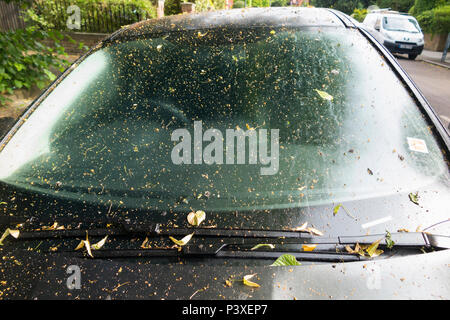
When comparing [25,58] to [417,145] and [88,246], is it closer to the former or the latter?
[88,246]

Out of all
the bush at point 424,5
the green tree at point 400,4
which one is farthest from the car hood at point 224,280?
the green tree at point 400,4

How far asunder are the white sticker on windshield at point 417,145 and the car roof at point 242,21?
781mm

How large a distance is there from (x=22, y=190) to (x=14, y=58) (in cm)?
312

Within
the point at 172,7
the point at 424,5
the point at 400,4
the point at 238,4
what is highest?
the point at 400,4

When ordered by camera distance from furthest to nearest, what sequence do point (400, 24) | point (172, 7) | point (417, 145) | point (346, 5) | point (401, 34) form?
1. point (346, 5)
2. point (400, 24)
3. point (401, 34)
4. point (172, 7)
5. point (417, 145)

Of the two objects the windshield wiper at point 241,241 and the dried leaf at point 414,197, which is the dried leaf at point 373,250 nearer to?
the windshield wiper at point 241,241

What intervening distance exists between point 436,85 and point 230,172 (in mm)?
8508

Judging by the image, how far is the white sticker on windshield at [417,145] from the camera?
3.83ft

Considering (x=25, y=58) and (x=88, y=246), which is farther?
(x=25, y=58)

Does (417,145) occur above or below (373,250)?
above

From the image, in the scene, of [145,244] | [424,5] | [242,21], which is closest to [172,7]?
[242,21]

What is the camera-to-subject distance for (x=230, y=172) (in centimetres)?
110

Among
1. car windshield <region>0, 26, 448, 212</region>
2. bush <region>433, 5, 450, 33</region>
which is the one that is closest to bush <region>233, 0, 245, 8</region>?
bush <region>433, 5, 450, 33</region>
